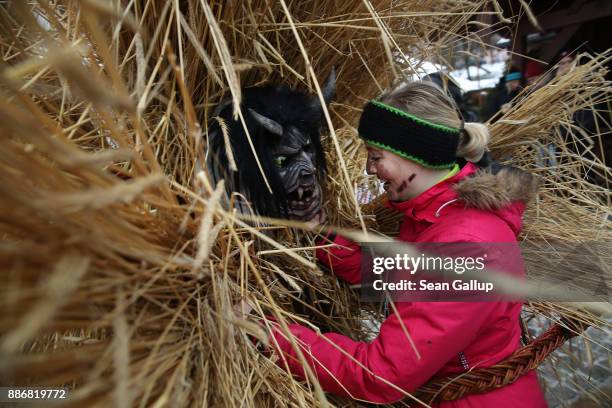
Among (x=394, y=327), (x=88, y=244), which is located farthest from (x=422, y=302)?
(x=88, y=244)

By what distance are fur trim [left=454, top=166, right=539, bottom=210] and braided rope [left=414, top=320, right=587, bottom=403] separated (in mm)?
395

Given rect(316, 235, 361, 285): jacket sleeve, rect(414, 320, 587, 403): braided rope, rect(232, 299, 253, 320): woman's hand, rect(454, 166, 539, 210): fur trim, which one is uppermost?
rect(454, 166, 539, 210): fur trim

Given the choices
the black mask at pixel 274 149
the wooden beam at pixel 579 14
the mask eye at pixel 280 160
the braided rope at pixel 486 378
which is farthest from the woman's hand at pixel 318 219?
the wooden beam at pixel 579 14

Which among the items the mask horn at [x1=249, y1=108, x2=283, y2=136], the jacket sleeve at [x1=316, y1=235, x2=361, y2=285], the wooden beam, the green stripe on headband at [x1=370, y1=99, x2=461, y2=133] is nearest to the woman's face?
the green stripe on headband at [x1=370, y1=99, x2=461, y2=133]

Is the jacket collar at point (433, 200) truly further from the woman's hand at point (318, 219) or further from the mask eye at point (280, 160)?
the mask eye at point (280, 160)

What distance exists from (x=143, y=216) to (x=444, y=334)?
0.69 metres

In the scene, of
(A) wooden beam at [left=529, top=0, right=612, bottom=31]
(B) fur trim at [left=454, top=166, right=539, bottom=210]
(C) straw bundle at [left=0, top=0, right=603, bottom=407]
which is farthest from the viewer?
(A) wooden beam at [left=529, top=0, right=612, bottom=31]

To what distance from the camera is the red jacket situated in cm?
91

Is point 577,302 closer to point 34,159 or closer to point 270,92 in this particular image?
point 270,92

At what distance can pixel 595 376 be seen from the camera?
81.5 inches

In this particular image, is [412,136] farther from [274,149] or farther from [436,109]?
[274,149]

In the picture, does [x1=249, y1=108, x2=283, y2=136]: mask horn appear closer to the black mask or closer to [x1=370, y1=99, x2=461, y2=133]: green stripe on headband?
the black mask

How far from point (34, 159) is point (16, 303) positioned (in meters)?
0.16

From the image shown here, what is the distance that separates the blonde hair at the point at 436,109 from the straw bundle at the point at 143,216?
7.5 inches
